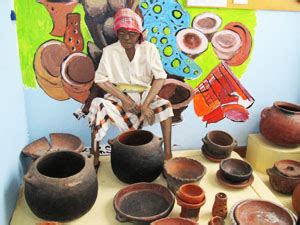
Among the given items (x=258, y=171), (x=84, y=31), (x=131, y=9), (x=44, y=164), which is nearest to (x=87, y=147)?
(x=44, y=164)

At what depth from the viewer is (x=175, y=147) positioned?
2.90m

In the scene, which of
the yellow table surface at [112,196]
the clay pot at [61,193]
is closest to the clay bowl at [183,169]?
the yellow table surface at [112,196]

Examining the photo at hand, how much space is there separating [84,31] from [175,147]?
1.27 metres

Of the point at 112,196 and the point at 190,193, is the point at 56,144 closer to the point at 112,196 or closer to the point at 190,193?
the point at 112,196

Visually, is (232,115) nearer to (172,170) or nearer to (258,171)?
(258,171)

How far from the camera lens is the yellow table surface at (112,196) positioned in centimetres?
192

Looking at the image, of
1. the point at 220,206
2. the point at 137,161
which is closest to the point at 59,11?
the point at 137,161

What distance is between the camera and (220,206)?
6.41 ft

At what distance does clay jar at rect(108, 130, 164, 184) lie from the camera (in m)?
2.08

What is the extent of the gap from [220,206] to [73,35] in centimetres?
162

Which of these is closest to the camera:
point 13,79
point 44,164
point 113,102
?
point 44,164

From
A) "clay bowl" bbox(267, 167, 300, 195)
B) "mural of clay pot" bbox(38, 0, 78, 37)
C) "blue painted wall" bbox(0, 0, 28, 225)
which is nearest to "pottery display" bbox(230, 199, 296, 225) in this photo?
"clay bowl" bbox(267, 167, 300, 195)

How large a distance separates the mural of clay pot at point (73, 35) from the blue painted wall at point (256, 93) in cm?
43

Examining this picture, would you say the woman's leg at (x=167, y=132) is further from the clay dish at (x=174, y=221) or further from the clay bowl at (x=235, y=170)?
the clay dish at (x=174, y=221)
